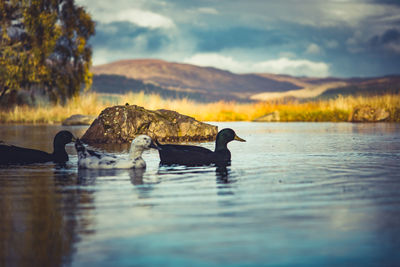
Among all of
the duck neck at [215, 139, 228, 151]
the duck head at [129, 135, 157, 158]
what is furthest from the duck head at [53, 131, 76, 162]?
the duck neck at [215, 139, 228, 151]

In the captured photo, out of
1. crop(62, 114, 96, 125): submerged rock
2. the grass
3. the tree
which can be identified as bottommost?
crop(62, 114, 96, 125): submerged rock

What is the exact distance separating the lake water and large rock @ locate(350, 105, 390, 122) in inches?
1068

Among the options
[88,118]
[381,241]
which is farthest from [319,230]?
[88,118]

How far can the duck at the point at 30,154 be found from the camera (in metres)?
11.1

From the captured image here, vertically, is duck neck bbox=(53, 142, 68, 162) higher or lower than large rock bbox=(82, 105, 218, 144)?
lower

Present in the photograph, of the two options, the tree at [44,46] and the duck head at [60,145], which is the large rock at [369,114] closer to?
the tree at [44,46]

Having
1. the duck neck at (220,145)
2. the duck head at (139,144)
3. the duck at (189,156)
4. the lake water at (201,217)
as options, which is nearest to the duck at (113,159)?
the duck head at (139,144)

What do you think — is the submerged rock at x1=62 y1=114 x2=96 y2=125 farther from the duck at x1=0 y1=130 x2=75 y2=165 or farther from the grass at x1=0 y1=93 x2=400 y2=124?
→ the duck at x1=0 y1=130 x2=75 y2=165

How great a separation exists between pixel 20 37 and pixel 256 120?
59.6ft

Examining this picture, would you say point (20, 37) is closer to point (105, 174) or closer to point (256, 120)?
point (256, 120)

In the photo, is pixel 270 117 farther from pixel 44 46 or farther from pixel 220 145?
pixel 220 145

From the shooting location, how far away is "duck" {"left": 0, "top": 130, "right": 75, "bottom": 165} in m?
11.1

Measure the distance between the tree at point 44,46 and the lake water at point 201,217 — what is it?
3135 cm

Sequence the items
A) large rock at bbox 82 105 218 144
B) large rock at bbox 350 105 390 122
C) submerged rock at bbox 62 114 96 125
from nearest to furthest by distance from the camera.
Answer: large rock at bbox 82 105 218 144, submerged rock at bbox 62 114 96 125, large rock at bbox 350 105 390 122
